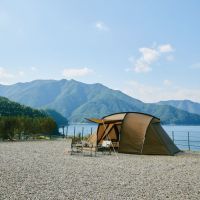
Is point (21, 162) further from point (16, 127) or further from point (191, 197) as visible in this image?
point (16, 127)

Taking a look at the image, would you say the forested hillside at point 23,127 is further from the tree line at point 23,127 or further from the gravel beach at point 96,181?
the gravel beach at point 96,181

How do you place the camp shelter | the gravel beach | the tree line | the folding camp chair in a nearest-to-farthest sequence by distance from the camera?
the gravel beach → the camp shelter → the folding camp chair → the tree line

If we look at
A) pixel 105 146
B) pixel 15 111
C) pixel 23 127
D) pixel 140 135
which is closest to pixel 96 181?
pixel 105 146

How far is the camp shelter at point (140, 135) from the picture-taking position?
22.0 m

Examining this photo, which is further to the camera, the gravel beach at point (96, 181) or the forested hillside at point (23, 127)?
the forested hillside at point (23, 127)

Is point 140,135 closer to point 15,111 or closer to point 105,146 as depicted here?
point 105,146

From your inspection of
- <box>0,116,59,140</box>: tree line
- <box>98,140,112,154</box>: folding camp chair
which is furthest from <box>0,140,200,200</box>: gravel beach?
<box>0,116,59,140</box>: tree line

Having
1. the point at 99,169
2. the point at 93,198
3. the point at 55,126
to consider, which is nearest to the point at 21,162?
the point at 99,169

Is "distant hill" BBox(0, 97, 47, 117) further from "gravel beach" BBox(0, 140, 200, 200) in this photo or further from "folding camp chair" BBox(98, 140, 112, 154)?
"gravel beach" BBox(0, 140, 200, 200)

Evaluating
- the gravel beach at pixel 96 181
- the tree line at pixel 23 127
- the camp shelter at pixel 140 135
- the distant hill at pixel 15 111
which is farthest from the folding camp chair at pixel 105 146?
the distant hill at pixel 15 111

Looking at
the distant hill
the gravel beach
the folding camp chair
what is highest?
the distant hill

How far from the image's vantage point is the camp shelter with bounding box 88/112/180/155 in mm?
21984

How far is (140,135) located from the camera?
2239 centimetres

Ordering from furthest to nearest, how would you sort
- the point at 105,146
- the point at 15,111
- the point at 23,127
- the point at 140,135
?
1. the point at 15,111
2. the point at 23,127
3. the point at 105,146
4. the point at 140,135
